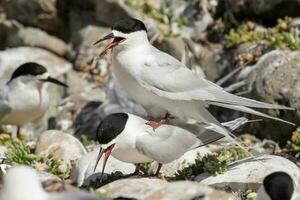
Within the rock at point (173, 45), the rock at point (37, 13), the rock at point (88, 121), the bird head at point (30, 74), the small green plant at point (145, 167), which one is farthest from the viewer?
the rock at point (37, 13)

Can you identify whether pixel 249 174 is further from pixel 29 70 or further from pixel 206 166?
pixel 29 70

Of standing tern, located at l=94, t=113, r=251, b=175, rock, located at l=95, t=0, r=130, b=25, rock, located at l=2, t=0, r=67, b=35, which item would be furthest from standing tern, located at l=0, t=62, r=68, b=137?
standing tern, located at l=94, t=113, r=251, b=175

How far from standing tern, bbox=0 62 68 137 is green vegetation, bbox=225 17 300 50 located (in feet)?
7.57

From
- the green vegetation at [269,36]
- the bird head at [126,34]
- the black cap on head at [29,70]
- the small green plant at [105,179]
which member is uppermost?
the green vegetation at [269,36]

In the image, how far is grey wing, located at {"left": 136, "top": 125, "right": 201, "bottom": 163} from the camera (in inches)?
253

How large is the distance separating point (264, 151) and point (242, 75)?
1217mm

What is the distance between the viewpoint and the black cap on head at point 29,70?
9414mm

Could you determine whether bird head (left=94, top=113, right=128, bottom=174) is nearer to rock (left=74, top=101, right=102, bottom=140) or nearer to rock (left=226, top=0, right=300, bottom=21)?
rock (left=74, top=101, right=102, bottom=140)

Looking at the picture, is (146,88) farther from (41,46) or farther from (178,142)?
(41,46)

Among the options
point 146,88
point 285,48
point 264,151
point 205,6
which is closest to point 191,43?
point 205,6

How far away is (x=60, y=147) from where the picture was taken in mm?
7969

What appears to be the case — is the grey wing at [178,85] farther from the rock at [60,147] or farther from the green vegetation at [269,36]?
the green vegetation at [269,36]

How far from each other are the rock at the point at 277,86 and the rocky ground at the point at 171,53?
0.04 ft

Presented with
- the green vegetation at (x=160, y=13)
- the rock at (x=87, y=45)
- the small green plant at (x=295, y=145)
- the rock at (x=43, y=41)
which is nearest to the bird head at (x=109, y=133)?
the small green plant at (x=295, y=145)
